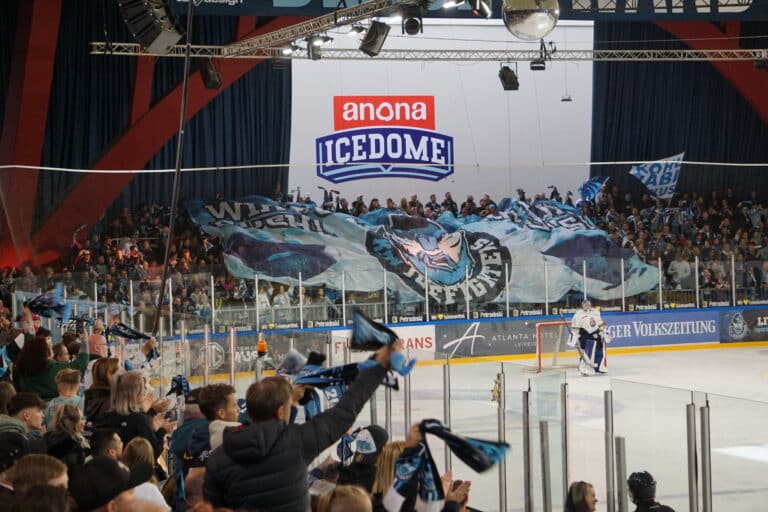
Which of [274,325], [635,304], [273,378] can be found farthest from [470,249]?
[273,378]

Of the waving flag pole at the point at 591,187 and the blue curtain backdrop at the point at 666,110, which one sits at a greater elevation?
the blue curtain backdrop at the point at 666,110

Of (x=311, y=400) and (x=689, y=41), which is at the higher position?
(x=689, y=41)

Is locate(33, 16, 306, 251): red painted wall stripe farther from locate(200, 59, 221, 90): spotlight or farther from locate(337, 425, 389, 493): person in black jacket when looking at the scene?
locate(337, 425, 389, 493): person in black jacket

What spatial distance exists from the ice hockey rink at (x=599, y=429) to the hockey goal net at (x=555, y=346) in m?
10.4

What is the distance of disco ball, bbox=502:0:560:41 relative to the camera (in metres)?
4.87

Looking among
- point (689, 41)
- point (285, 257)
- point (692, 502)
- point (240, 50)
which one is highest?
point (689, 41)

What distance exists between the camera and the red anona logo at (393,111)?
2378 cm

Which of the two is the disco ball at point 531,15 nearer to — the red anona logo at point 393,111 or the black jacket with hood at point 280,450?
the black jacket with hood at point 280,450

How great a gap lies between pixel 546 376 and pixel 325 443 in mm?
2489

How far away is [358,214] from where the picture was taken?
20844mm

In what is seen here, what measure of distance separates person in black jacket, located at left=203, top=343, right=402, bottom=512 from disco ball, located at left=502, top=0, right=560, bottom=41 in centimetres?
213

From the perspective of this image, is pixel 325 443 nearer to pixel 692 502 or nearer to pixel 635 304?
pixel 692 502

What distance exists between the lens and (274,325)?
16.7m

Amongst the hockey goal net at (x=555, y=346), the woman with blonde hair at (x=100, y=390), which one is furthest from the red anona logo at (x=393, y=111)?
the woman with blonde hair at (x=100, y=390)
